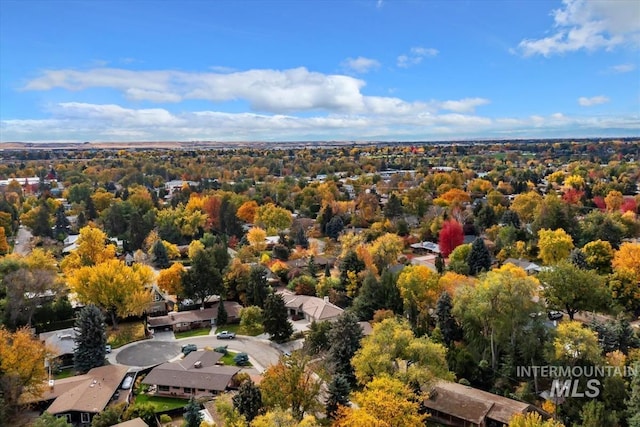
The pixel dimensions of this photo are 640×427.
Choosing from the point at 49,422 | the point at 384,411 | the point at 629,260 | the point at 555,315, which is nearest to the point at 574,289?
the point at 555,315

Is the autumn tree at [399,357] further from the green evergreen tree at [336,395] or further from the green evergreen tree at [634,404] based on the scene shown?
the green evergreen tree at [634,404]

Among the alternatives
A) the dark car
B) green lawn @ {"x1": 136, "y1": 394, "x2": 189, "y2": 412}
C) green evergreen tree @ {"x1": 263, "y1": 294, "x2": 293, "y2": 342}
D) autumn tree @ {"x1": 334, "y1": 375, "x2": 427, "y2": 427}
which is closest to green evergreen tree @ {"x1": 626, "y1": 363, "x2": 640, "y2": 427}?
autumn tree @ {"x1": 334, "y1": 375, "x2": 427, "y2": 427}

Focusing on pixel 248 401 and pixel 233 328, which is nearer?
pixel 248 401

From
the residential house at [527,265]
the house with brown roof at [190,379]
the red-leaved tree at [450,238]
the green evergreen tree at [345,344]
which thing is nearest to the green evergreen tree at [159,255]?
the house with brown roof at [190,379]

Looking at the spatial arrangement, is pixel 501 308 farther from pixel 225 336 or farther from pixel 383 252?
pixel 225 336

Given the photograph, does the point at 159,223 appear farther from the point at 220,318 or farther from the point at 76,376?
the point at 76,376

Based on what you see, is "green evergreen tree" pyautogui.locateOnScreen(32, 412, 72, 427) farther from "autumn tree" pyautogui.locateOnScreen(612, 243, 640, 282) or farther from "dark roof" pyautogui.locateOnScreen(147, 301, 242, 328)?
"autumn tree" pyautogui.locateOnScreen(612, 243, 640, 282)

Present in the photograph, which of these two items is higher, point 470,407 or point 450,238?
point 450,238
